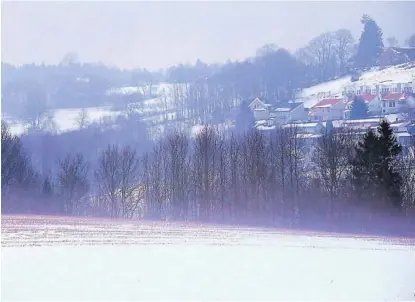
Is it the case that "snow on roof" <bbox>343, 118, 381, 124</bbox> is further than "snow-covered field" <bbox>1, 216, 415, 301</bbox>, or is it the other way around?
"snow on roof" <bbox>343, 118, 381, 124</bbox>

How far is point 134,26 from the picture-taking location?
5086 mm

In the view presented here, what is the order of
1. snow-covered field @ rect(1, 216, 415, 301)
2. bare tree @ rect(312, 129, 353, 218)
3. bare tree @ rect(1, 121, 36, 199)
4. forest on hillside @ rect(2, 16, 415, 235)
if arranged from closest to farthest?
snow-covered field @ rect(1, 216, 415, 301)
bare tree @ rect(1, 121, 36, 199)
forest on hillside @ rect(2, 16, 415, 235)
bare tree @ rect(312, 129, 353, 218)

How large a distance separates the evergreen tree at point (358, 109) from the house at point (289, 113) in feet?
1.46

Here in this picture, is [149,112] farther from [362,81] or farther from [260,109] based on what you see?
[362,81]

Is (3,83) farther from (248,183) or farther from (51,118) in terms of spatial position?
(248,183)

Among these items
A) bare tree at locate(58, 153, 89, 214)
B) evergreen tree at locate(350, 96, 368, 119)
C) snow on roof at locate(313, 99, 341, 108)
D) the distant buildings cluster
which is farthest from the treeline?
snow on roof at locate(313, 99, 341, 108)

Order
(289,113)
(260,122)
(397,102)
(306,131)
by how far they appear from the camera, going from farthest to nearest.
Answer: (306,131), (260,122), (289,113), (397,102)

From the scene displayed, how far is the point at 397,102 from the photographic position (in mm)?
5438

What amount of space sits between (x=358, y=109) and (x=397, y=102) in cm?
36

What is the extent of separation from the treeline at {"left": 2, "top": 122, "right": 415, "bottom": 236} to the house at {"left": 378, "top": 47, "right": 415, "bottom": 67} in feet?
2.00

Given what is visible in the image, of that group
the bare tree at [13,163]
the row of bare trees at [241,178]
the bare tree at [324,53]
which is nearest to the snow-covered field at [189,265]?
the bare tree at [13,163]

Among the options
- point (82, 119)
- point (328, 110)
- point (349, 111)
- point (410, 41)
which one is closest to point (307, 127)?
point (328, 110)

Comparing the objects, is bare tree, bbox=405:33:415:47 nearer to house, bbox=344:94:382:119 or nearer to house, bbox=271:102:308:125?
house, bbox=344:94:382:119

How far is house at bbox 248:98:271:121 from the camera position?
5574mm
